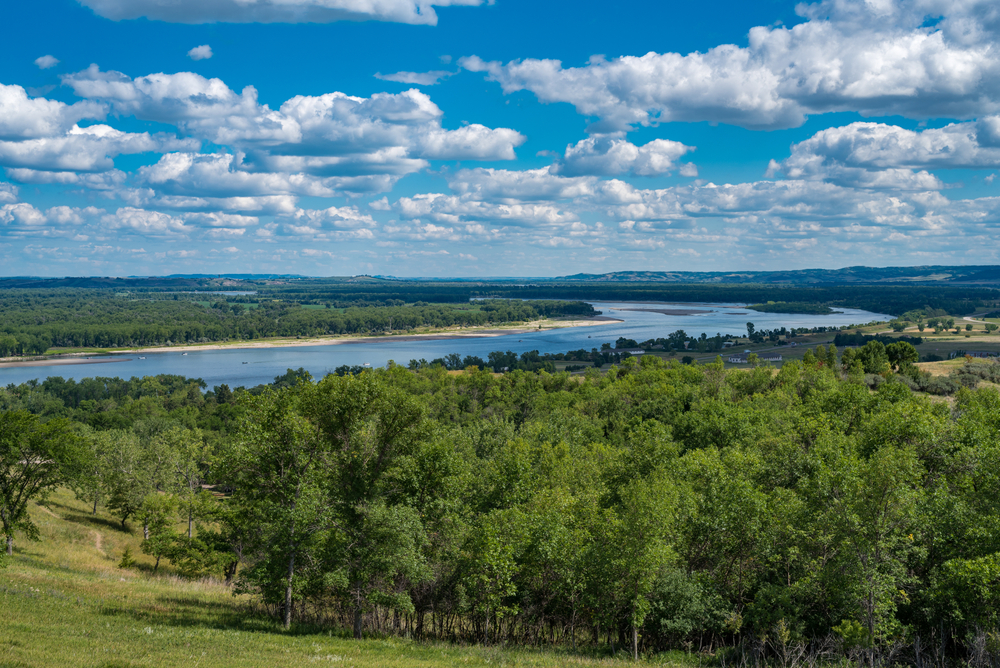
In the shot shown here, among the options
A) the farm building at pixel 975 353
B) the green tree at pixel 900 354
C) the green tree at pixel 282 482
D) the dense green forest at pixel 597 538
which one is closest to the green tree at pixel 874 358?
the green tree at pixel 900 354

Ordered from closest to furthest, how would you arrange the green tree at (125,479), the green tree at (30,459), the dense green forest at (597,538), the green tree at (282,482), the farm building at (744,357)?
1. the dense green forest at (597,538)
2. the green tree at (282,482)
3. the green tree at (30,459)
4. the green tree at (125,479)
5. the farm building at (744,357)

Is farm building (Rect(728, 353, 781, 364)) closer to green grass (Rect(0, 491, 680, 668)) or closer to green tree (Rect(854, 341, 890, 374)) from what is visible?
green tree (Rect(854, 341, 890, 374))

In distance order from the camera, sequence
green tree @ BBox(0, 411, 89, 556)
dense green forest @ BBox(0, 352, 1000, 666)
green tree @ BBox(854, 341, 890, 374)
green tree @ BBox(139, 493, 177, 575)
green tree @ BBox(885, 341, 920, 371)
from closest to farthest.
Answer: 1. dense green forest @ BBox(0, 352, 1000, 666)
2. green tree @ BBox(0, 411, 89, 556)
3. green tree @ BBox(139, 493, 177, 575)
4. green tree @ BBox(854, 341, 890, 374)
5. green tree @ BBox(885, 341, 920, 371)

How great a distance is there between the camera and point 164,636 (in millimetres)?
14781

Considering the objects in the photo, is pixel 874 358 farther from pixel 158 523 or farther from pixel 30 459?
pixel 30 459

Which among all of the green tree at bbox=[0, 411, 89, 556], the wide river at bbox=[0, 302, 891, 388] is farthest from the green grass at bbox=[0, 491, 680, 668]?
the wide river at bbox=[0, 302, 891, 388]

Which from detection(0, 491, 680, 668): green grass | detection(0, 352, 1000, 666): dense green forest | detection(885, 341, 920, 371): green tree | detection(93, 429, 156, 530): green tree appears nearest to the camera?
detection(0, 491, 680, 668): green grass

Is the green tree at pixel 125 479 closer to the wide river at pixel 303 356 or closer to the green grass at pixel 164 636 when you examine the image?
the green grass at pixel 164 636

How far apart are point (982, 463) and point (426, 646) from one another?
18.8 meters

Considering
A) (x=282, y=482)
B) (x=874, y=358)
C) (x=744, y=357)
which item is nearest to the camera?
(x=282, y=482)

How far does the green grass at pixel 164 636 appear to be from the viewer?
12789 mm

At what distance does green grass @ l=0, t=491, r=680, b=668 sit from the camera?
1279cm

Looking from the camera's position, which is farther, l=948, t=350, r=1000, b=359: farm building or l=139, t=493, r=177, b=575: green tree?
l=948, t=350, r=1000, b=359: farm building

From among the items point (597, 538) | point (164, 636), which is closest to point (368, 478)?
point (164, 636)
